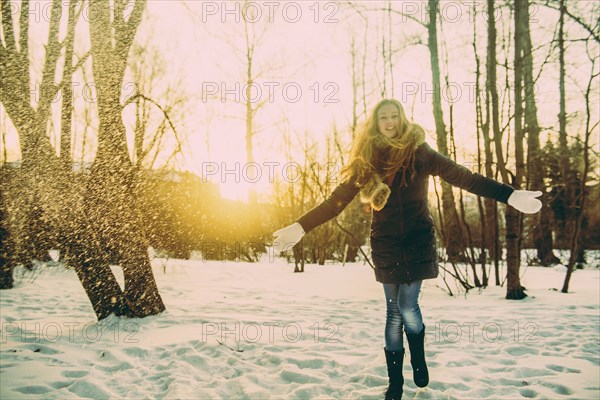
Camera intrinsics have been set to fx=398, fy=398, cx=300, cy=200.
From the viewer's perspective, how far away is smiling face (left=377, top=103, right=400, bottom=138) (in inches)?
94.9

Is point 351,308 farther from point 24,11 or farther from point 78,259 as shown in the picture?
point 24,11

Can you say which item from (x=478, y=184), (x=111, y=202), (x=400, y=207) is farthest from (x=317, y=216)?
(x=111, y=202)

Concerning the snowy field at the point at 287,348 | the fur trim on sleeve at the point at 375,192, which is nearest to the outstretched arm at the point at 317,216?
the fur trim on sleeve at the point at 375,192

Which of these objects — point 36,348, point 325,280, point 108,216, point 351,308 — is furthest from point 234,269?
point 36,348

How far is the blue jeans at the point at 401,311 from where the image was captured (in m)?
2.28

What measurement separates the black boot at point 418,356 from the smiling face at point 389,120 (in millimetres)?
1197

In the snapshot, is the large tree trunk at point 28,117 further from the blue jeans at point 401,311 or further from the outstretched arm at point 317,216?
the blue jeans at point 401,311

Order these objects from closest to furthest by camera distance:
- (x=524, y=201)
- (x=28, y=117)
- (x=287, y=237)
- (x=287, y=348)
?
(x=524, y=201)
(x=287, y=237)
(x=287, y=348)
(x=28, y=117)

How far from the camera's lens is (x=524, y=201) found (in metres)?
2.23

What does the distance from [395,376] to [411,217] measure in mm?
933

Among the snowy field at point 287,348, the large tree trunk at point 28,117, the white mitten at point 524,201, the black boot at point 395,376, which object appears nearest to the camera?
the white mitten at point 524,201

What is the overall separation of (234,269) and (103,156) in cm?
567

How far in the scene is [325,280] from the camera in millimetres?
7762

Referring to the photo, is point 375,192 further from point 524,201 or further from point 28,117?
point 28,117
